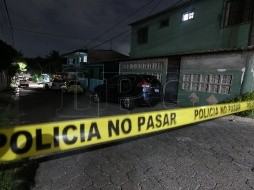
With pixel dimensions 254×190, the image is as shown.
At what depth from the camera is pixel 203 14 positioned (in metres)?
13.7

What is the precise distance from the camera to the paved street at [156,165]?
3279 mm

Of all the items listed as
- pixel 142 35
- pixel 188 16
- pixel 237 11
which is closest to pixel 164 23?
pixel 188 16

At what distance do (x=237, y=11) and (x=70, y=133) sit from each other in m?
12.4

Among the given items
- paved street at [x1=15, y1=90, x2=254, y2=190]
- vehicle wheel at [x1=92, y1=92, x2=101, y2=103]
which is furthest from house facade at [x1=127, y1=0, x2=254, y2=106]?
paved street at [x1=15, y1=90, x2=254, y2=190]

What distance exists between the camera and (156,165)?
12.9ft

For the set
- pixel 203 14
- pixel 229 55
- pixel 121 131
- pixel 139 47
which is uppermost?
pixel 203 14

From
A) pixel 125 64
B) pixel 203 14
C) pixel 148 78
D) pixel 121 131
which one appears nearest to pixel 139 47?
pixel 125 64

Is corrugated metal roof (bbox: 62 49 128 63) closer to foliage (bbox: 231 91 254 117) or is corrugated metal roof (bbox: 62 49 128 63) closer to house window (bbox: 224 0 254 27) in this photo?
house window (bbox: 224 0 254 27)

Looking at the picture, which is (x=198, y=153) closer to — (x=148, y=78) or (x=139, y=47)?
(x=148, y=78)

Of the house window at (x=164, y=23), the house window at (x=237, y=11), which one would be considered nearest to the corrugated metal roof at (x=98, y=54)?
the house window at (x=164, y=23)

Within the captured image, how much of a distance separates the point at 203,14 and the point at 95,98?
30.4 feet

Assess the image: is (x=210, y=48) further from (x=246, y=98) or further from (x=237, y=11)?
(x=246, y=98)

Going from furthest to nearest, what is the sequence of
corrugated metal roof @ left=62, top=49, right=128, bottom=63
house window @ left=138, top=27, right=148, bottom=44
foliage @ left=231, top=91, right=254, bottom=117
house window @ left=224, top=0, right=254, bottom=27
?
corrugated metal roof @ left=62, top=49, right=128, bottom=63 < house window @ left=138, top=27, right=148, bottom=44 < house window @ left=224, top=0, right=254, bottom=27 < foliage @ left=231, top=91, right=254, bottom=117

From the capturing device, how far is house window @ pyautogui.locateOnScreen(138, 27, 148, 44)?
19.7 meters
